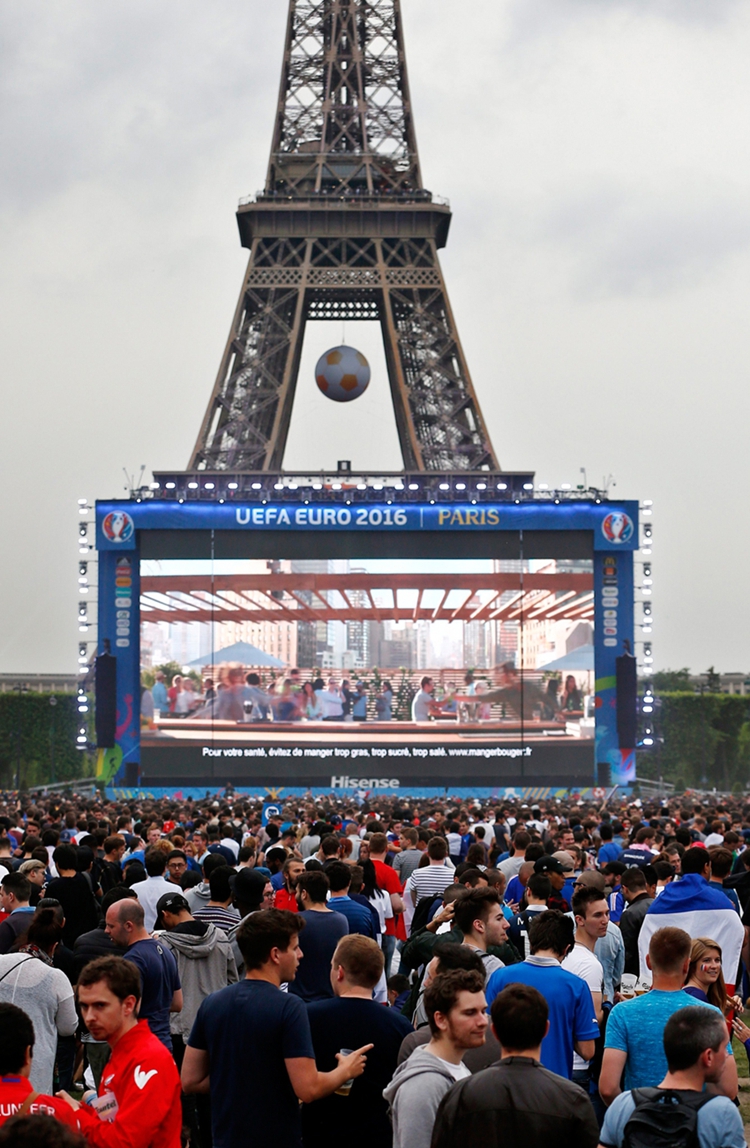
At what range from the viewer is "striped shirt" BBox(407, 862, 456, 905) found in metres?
9.74

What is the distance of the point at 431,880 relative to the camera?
9781 mm

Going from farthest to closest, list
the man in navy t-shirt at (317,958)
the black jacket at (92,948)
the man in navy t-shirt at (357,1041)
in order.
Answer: the black jacket at (92,948)
the man in navy t-shirt at (317,958)
the man in navy t-shirt at (357,1041)

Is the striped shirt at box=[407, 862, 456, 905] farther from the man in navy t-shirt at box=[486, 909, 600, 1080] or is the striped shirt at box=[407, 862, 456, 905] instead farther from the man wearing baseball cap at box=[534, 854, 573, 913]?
the man in navy t-shirt at box=[486, 909, 600, 1080]

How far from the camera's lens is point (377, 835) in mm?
10531

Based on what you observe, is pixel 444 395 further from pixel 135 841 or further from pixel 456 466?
pixel 135 841

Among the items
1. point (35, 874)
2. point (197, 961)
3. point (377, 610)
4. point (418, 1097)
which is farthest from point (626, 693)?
point (418, 1097)

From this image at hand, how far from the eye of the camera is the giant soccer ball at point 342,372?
47.9 metres

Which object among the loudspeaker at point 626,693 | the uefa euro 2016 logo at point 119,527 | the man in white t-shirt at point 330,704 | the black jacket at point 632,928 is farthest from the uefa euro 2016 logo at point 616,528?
the black jacket at point 632,928

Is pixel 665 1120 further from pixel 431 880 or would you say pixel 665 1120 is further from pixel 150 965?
pixel 431 880

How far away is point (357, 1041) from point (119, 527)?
3409cm

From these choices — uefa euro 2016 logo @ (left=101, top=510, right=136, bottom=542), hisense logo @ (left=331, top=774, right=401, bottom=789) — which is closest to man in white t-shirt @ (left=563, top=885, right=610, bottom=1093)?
hisense logo @ (left=331, top=774, right=401, bottom=789)

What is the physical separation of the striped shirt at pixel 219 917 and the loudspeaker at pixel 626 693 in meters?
30.8

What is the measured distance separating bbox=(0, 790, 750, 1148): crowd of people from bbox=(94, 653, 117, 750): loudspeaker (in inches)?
1136

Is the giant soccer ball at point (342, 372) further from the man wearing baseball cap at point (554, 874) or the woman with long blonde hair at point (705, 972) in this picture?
Result: the woman with long blonde hair at point (705, 972)
